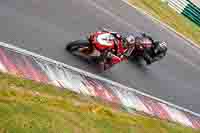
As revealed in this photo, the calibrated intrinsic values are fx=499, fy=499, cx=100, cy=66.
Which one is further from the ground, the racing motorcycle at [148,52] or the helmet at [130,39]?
the helmet at [130,39]

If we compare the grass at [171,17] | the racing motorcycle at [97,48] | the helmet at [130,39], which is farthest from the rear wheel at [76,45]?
the grass at [171,17]

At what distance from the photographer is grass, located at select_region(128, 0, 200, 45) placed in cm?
2492

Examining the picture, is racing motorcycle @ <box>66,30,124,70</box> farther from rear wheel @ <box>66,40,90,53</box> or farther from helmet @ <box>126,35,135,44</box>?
helmet @ <box>126,35,135,44</box>

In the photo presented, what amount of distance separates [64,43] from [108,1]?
268 inches

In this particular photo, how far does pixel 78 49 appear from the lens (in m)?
14.7

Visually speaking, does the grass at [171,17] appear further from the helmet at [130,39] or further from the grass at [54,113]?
the grass at [54,113]

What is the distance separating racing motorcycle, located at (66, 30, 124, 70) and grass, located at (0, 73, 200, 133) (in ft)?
6.60

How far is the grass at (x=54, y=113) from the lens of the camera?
32.4 ft

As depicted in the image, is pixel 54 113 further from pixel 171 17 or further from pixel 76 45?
pixel 171 17

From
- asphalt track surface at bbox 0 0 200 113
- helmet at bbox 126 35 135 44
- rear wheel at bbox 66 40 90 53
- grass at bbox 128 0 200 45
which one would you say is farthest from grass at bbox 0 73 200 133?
grass at bbox 128 0 200 45

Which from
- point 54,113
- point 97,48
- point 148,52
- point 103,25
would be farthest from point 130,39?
point 54,113

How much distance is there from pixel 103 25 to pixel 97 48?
3.91 m

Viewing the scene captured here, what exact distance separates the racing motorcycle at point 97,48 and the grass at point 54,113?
2.01 metres

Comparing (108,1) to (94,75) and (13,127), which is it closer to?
(94,75)
